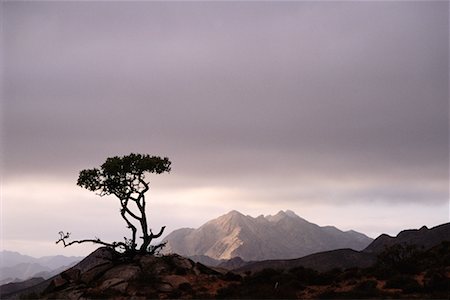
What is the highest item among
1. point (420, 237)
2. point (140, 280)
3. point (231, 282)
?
point (420, 237)

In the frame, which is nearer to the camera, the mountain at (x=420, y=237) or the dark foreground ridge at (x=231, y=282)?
the dark foreground ridge at (x=231, y=282)

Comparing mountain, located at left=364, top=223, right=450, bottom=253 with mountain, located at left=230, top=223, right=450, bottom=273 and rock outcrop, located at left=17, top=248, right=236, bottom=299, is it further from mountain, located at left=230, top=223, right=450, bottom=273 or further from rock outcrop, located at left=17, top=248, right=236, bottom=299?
rock outcrop, located at left=17, top=248, right=236, bottom=299

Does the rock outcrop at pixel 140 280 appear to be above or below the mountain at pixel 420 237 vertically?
below

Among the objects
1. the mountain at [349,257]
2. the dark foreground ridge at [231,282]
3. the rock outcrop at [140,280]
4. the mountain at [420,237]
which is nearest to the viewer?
the dark foreground ridge at [231,282]

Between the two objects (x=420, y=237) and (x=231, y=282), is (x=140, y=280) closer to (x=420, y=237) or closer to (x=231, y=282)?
(x=231, y=282)

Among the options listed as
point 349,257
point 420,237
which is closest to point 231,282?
point 349,257

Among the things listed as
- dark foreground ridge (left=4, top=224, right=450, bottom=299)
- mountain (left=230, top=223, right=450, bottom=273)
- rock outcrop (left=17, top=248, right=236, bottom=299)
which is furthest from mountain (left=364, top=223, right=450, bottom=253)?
rock outcrop (left=17, top=248, right=236, bottom=299)

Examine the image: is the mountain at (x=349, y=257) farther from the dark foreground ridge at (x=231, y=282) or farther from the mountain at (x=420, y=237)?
the dark foreground ridge at (x=231, y=282)

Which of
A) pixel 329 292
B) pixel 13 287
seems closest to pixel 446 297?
pixel 329 292

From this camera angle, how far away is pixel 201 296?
86.6 feet

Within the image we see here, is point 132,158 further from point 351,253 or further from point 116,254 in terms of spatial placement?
point 351,253

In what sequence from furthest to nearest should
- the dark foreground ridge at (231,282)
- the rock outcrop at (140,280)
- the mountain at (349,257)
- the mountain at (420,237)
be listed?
the mountain at (420,237)
the mountain at (349,257)
the rock outcrop at (140,280)
the dark foreground ridge at (231,282)

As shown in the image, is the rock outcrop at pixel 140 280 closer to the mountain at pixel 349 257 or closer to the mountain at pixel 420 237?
the mountain at pixel 349 257

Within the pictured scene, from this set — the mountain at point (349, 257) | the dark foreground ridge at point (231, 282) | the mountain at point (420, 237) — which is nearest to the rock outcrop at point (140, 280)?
the dark foreground ridge at point (231, 282)
